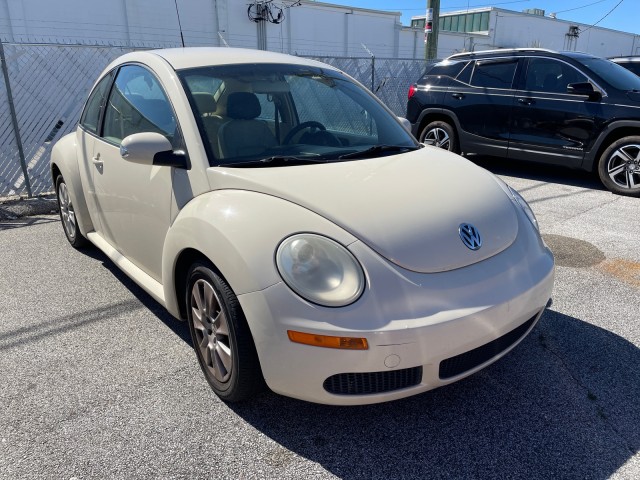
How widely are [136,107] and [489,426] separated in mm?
2749

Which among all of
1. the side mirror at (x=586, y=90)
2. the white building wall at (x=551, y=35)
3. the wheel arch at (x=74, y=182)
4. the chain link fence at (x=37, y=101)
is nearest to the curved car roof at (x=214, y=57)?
the wheel arch at (x=74, y=182)

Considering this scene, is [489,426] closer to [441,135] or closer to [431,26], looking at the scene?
[441,135]

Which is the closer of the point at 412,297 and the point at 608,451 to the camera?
the point at 412,297

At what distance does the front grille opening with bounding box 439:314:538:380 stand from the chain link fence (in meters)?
6.40

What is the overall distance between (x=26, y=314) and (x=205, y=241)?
203 centimetres

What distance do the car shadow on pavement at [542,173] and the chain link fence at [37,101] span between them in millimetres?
6135

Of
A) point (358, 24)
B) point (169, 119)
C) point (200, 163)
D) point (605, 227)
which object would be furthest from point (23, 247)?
point (358, 24)

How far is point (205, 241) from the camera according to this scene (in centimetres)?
233

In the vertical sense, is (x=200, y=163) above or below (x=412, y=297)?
above

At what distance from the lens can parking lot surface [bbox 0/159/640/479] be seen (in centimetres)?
217

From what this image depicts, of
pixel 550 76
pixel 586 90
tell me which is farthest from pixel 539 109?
pixel 586 90

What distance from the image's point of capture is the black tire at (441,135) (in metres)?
8.27

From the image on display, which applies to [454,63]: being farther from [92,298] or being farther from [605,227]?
[92,298]

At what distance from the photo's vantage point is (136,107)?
3289mm
